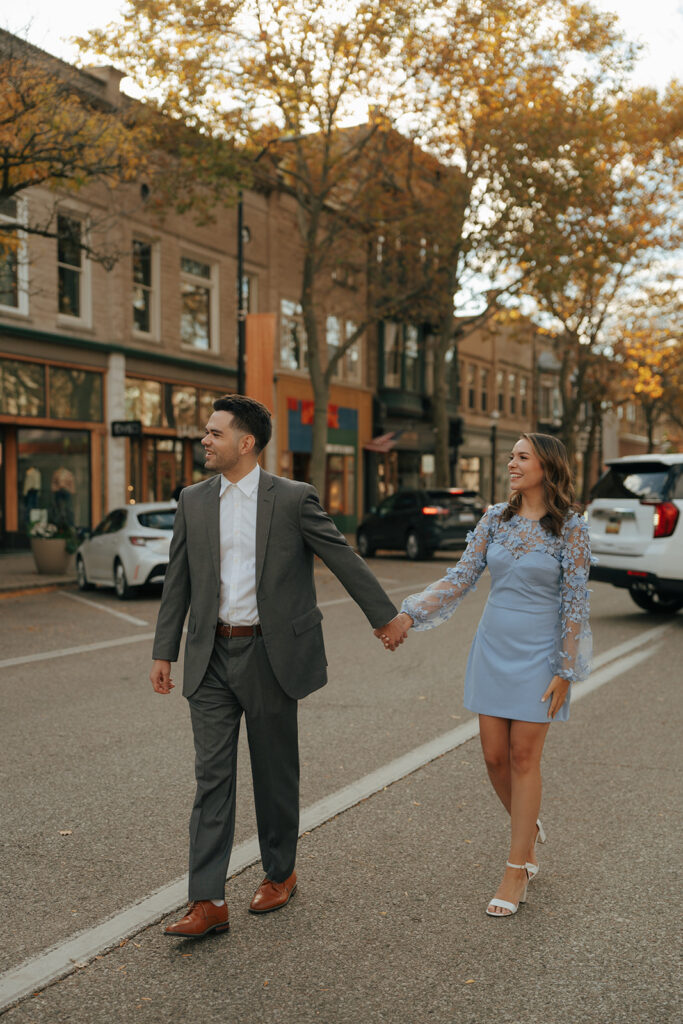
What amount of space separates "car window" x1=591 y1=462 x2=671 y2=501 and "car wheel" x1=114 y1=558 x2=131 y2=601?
6596mm

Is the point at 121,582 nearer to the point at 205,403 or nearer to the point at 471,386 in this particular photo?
the point at 205,403

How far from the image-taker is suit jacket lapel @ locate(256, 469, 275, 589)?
3882 millimetres

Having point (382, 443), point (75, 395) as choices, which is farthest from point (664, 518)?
point (382, 443)

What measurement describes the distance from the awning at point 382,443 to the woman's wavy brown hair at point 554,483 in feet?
102

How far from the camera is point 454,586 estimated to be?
4.40 meters

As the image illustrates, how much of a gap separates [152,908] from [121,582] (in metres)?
11.6

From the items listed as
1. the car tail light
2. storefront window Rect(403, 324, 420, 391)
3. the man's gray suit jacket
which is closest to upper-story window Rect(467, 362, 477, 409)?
storefront window Rect(403, 324, 420, 391)

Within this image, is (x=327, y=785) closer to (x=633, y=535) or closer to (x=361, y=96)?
(x=633, y=535)

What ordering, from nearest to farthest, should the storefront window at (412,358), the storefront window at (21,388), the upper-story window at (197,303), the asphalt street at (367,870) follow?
the asphalt street at (367,870) < the storefront window at (21,388) < the upper-story window at (197,303) < the storefront window at (412,358)

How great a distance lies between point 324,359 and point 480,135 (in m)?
10.1

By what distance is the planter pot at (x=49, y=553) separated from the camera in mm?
17812

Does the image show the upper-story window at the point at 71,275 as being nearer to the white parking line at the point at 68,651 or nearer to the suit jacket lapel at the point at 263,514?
the white parking line at the point at 68,651

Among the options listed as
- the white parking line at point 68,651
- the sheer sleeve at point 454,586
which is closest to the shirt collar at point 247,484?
the sheer sleeve at point 454,586

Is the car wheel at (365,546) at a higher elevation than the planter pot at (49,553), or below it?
below
